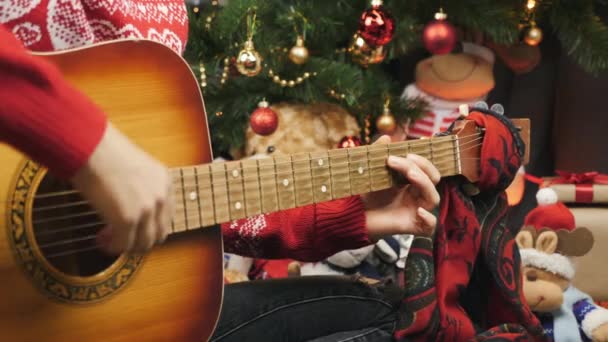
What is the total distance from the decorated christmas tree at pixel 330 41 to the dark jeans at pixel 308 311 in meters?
0.55

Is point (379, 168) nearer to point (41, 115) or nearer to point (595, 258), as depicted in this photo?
point (41, 115)

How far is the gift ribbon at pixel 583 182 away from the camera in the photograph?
1300 millimetres

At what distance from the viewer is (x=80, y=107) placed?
1.44 ft

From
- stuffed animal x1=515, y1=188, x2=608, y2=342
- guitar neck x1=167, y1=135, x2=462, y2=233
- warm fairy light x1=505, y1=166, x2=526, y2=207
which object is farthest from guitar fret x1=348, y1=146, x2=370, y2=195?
warm fairy light x1=505, y1=166, x2=526, y2=207

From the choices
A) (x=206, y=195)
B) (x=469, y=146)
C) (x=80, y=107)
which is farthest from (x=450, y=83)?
(x=80, y=107)

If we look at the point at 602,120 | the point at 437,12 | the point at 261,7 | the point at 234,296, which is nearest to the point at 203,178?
the point at 234,296

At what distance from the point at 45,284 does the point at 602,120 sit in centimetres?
153

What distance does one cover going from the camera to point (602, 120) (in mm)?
1656

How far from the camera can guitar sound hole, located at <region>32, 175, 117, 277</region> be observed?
53 cm

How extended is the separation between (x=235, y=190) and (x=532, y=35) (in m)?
1.05

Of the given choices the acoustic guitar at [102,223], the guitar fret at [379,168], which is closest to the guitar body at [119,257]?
the acoustic guitar at [102,223]

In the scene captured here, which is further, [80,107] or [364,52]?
[364,52]

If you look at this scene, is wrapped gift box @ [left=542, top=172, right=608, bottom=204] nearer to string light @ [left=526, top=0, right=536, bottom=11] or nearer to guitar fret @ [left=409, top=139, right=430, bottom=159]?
string light @ [left=526, top=0, right=536, bottom=11]

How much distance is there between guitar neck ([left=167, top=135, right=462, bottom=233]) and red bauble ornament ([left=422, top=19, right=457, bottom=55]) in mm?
607
